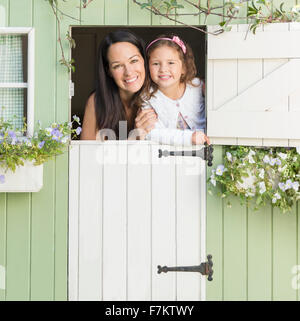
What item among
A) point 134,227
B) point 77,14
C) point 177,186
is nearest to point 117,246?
point 134,227

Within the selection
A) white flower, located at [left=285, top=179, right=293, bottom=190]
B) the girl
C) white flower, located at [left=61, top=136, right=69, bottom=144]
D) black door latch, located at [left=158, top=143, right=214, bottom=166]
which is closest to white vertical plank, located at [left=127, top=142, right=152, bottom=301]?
black door latch, located at [left=158, top=143, right=214, bottom=166]

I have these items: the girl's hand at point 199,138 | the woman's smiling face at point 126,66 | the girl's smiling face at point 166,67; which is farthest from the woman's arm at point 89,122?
the girl's hand at point 199,138

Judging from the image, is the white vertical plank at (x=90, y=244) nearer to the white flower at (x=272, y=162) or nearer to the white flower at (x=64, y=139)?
the white flower at (x=64, y=139)

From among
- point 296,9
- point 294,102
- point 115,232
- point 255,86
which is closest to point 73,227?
point 115,232

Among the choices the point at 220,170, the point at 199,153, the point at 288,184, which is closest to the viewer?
the point at 288,184

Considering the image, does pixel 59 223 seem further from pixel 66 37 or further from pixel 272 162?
pixel 272 162

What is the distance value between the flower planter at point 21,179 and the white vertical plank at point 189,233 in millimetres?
917

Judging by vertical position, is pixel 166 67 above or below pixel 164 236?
above

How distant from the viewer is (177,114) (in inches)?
105

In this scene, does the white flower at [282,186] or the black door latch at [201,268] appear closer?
the white flower at [282,186]

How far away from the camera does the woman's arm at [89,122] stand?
105 inches

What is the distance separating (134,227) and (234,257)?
2.23ft

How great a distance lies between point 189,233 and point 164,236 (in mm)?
165
